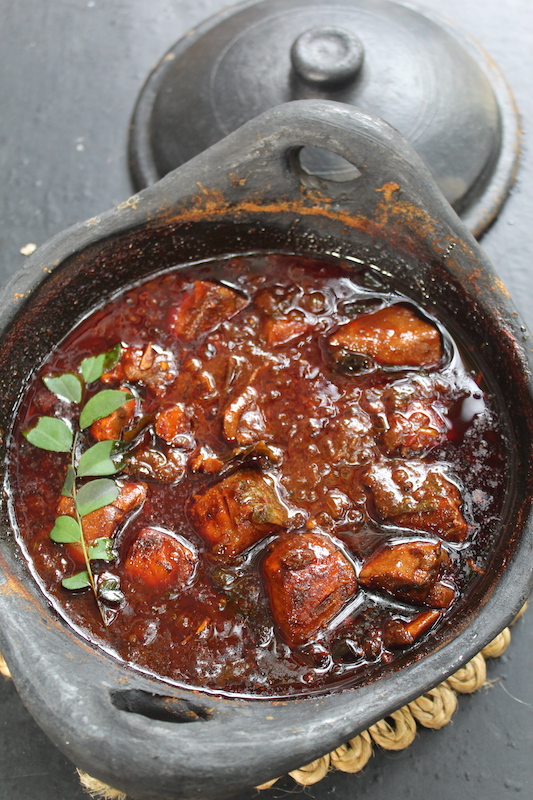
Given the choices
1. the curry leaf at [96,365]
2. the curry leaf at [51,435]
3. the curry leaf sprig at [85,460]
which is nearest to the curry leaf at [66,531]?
the curry leaf sprig at [85,460]

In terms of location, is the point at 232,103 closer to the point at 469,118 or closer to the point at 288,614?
the point at 469,118

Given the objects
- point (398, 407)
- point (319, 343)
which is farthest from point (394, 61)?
point (398, 407)

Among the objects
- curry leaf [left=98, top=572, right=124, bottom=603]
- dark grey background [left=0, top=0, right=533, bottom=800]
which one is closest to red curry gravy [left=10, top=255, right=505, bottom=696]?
curry leaf [left=98, top=572, right=124, bottom=603]

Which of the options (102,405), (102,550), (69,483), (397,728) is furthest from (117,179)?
(397,728)

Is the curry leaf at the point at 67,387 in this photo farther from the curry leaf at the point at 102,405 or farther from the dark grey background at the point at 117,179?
the dark grey background at the point at 117,179

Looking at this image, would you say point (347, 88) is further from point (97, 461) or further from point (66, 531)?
point (66, 531)

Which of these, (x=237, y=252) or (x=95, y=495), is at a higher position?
(x=237, y=252)

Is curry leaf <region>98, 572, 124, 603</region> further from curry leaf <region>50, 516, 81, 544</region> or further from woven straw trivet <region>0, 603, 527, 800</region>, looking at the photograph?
woven straw trivet <region>0, 603, 527, 800</region>
